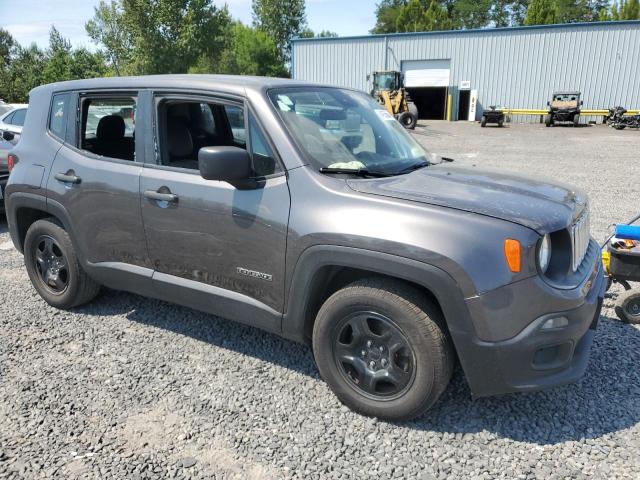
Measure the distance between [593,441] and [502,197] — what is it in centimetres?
134

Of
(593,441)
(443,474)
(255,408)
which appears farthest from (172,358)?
(593,441)

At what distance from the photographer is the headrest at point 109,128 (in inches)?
154

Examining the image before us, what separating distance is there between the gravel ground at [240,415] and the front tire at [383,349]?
160mm

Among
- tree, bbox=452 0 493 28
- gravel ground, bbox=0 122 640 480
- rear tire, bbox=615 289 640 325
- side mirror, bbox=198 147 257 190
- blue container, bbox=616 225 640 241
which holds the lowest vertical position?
gravel ground, bbox=0 122 640 480

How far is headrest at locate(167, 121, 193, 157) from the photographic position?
354 cm

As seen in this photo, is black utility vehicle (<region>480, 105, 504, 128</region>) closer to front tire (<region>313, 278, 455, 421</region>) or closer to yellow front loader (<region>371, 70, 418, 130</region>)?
yellow front loader (<region>371, 70, 418, 130</region>)

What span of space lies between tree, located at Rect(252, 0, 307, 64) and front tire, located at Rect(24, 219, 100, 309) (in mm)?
75284

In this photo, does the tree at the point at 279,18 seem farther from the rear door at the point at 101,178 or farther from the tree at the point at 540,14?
→ the rear door at the point at 101,178

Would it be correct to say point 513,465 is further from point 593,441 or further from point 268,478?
point 268,478

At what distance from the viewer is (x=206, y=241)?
319cm

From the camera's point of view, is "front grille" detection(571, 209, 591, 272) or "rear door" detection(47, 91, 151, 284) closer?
"front grille" detection(571, 209, 591, 272)

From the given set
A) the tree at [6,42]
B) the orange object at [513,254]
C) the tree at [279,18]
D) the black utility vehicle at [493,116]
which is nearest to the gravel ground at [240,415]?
the orange object at [513,254]

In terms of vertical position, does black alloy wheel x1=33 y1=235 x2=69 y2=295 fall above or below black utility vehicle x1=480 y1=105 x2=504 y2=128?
above

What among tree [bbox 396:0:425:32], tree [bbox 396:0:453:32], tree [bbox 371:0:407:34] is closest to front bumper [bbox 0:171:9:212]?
tree [bbox 396:0:453:32]
